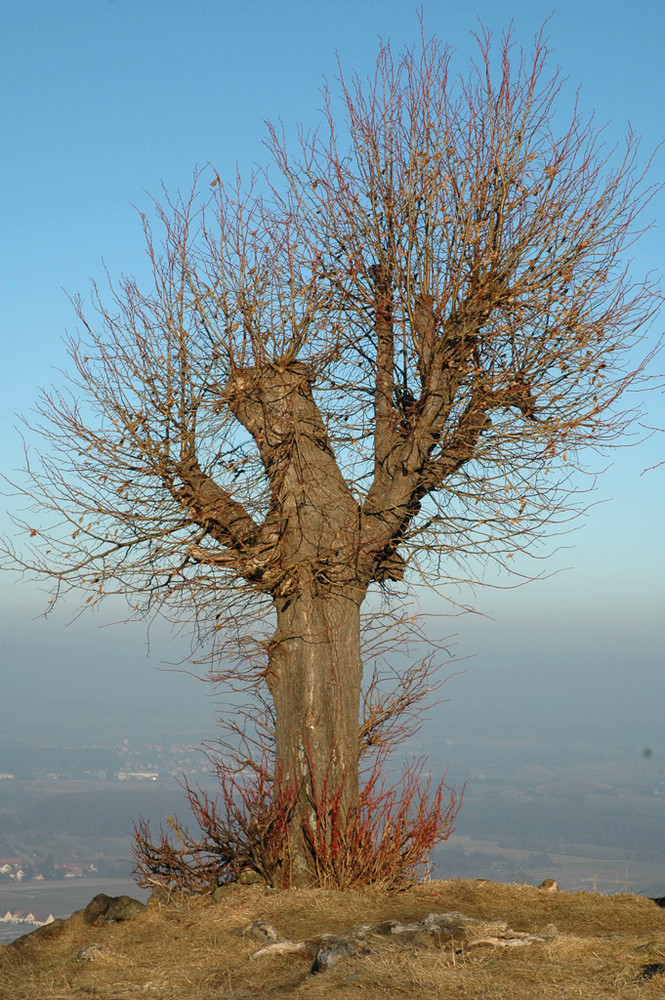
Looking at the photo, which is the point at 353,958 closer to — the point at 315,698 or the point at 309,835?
the point at 309,835

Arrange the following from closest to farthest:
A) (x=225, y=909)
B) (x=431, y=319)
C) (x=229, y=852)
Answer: (x=225, y=909), (x=229, y=852), (x=431, y=319)

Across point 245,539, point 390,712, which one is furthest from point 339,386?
point 390,712

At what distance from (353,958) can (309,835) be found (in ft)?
11.3

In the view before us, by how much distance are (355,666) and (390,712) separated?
121 cm

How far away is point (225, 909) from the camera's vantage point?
9.16 m

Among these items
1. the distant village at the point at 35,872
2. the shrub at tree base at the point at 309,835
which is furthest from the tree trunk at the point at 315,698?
the distant village at the point at 35,872

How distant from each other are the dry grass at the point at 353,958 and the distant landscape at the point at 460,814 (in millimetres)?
29791

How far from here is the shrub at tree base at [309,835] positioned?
990 centimetres

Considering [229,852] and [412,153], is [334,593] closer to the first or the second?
[229,852]

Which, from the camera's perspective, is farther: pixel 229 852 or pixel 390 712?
pixel 390 712

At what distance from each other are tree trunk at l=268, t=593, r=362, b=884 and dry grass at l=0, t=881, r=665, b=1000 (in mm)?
1198

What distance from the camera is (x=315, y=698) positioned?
10.5m

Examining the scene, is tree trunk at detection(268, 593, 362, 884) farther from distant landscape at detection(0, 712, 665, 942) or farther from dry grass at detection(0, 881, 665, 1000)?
distant landscape at detection(0, 712, 665, 942)

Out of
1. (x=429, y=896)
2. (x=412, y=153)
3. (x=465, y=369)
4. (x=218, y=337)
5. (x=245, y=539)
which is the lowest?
(x=429, y=896)
